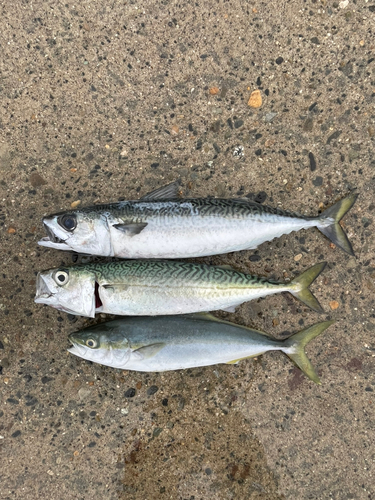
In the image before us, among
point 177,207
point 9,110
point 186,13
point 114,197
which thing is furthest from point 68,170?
point 186,13

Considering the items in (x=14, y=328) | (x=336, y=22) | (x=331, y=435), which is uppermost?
(x=336, y=22)

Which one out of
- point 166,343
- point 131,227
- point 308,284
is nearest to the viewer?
point 131,227

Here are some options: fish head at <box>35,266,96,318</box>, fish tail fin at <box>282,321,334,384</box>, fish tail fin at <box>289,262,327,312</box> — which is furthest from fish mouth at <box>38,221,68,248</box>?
fish tail fin at <box>282,321,334,384</box>

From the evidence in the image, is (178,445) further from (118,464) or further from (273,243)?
(273,243)

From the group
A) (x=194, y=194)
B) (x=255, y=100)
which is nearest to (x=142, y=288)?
(x=194, y=194)

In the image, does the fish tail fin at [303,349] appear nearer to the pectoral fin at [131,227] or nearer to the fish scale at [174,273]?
the fish scale at [174,273]

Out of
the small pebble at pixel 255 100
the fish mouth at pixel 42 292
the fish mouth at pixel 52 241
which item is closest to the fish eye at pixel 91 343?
the fish mouth at pixel 42 292

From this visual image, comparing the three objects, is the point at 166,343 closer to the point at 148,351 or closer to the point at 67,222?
the point at 148,351
